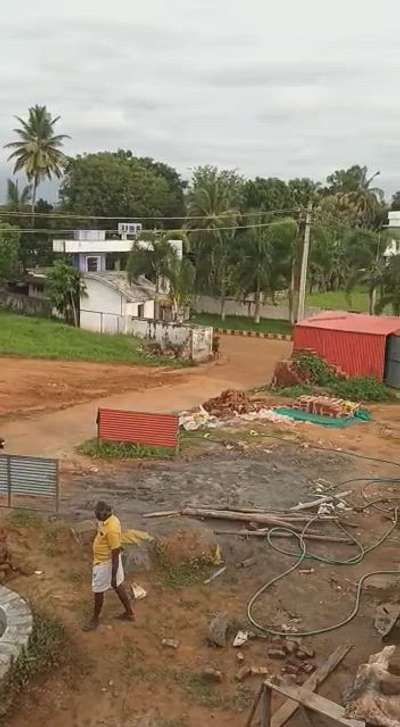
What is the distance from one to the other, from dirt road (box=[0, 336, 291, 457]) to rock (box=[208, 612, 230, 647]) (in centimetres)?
776

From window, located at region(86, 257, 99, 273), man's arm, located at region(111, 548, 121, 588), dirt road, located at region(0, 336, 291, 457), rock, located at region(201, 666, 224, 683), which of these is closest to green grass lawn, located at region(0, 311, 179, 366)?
dirt road, located at region(0, 336, 291, 457)

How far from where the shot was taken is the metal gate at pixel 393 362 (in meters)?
23.7

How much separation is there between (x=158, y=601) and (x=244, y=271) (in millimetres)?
29233

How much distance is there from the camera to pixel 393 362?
23859 millimetres

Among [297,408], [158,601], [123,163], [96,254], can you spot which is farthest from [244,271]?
[158,601]

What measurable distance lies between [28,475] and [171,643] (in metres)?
4.61

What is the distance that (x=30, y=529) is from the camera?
1078 centimetres

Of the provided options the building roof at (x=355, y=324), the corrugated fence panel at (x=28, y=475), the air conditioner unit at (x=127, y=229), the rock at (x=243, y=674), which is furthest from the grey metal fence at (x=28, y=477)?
the air conditioner unit at (x=127, y=229)

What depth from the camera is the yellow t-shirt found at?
8070mm

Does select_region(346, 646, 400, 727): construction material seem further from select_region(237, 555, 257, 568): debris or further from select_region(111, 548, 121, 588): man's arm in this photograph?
select_region(237, 555, 257, 568): debris

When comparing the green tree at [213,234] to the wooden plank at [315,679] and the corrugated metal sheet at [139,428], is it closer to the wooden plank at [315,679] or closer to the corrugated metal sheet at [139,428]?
the corrugated metal sheet at [139,428]

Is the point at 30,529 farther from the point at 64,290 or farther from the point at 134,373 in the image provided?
the point at 64,290

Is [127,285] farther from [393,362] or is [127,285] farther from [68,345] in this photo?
[393,362]

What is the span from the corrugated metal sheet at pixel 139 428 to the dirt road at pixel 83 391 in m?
1.07
